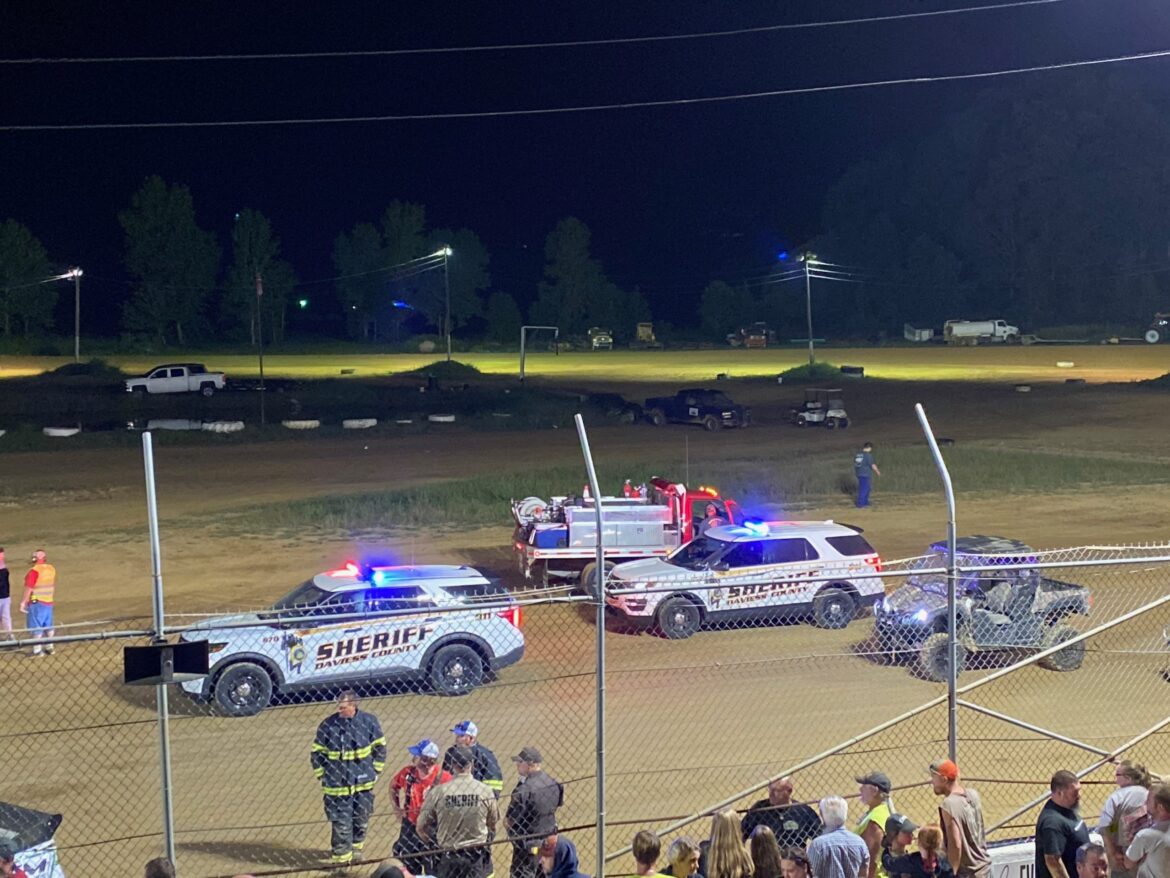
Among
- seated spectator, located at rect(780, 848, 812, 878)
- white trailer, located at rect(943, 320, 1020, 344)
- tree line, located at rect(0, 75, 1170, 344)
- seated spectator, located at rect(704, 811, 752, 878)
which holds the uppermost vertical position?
tree line, located at rect(0, 75, 1170, 344)

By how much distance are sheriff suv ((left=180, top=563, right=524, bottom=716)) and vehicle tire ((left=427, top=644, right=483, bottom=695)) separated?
0.01 metres

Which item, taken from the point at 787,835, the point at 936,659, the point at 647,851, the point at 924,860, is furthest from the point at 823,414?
the point at 647,851

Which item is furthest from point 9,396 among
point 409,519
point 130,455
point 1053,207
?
point 1053,207

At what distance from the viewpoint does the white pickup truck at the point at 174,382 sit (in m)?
57.0

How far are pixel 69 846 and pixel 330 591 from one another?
481cm

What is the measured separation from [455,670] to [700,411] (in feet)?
103

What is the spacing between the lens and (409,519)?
25.9 m

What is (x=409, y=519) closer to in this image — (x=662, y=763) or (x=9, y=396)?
(x=662, y=763)

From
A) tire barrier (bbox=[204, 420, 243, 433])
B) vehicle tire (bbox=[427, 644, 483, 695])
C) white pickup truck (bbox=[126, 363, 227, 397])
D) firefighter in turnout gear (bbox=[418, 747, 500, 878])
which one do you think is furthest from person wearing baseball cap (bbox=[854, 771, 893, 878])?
white pickup truck (bbox=[126, 363, 227, 397])

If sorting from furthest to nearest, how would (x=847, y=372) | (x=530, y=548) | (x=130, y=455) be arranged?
(x=847, y=372), (x=130, y=455), (x=530, y=548)

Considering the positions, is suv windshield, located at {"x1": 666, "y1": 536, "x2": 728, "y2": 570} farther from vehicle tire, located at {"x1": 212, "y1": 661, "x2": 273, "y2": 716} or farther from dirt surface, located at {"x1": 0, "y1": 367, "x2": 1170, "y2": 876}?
vehicle tire, located at {"x1": 212, "y1": 661, "x2": 273, "y2": 716}

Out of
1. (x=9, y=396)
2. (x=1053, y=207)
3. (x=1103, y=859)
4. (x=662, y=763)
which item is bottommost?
(x=662, y=763)

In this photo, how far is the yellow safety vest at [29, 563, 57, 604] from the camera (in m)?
14.8

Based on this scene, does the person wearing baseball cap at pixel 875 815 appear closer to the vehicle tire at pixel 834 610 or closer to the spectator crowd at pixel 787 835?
the spectator crowd at pixel 787 835
